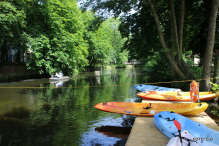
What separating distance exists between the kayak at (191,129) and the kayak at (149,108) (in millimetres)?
1096

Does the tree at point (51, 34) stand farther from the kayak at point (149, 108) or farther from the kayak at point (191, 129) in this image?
the kayak at point (191, 129)

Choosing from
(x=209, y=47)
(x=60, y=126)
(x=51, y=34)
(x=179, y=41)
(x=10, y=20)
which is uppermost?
(x=10, y=20)

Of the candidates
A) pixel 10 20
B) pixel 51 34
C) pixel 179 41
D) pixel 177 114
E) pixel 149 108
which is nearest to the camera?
pixel 177 114

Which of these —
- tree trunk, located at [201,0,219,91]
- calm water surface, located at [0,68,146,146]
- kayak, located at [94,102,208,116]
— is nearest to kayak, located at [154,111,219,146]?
kayak, located at [94,102,208,116]

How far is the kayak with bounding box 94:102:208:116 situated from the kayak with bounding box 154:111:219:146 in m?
1.10

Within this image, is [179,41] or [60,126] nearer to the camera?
[60,126]

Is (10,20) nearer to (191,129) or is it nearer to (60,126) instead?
(60,126)

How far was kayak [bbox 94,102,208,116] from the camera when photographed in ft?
22.6

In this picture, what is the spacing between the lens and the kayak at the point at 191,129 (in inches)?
173

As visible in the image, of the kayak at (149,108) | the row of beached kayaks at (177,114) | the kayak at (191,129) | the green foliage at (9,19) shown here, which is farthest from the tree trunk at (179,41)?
the green foliage at (9,19)

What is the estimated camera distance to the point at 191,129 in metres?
5.19

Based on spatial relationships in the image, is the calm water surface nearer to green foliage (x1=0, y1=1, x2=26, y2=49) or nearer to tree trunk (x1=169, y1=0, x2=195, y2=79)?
tree trunk (x1=169, y1=0, x2=195, y2=79)

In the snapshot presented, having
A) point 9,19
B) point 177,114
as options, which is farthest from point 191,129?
point 9,19

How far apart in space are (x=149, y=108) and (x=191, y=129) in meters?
2.61
